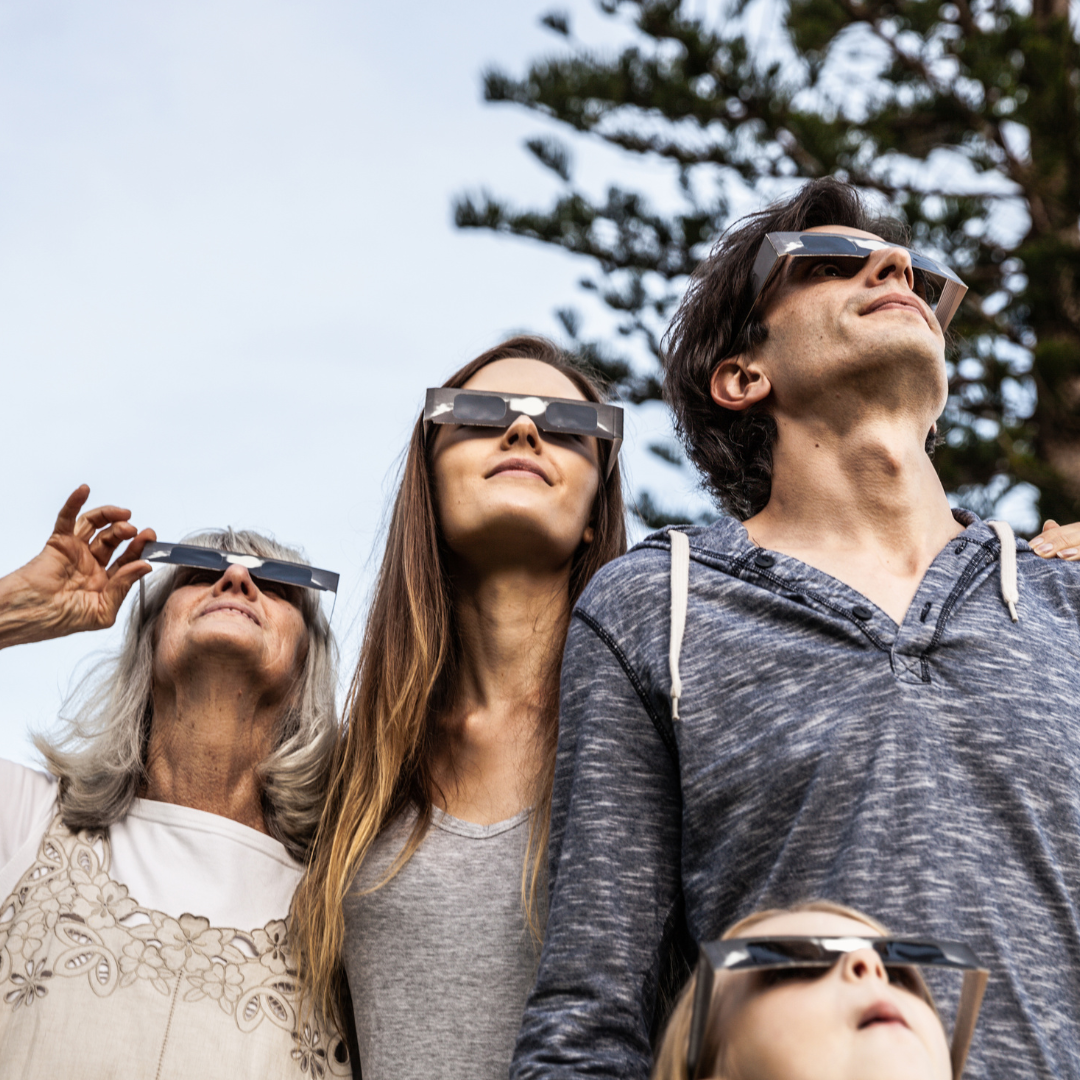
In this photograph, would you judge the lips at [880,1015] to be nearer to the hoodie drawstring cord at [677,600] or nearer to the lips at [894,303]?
the hoodie drawstring cord at [677,600]

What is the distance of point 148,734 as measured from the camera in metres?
3.78

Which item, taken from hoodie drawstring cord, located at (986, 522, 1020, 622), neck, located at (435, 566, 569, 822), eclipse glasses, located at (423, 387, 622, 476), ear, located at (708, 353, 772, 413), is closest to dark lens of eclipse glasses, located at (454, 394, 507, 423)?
eclipse glasses, located at (423, 387, 622, 476)

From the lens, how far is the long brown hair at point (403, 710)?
118 inches

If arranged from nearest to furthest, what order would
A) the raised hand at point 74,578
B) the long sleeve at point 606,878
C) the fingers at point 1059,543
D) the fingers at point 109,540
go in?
the long sleeve at point 606,878
the fingers at point 1059,543
the raised hand at point 74,578
the fingers at point 109,540

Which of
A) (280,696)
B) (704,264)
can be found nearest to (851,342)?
(704,264)

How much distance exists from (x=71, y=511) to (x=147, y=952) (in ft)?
4.62

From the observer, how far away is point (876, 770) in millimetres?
1926

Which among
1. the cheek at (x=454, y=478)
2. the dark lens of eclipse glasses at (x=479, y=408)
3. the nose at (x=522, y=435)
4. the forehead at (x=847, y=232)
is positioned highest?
the forehead at (x=847, y=232)

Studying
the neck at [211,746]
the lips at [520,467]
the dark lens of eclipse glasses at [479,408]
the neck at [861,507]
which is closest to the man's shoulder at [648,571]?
the neck at [861,507]

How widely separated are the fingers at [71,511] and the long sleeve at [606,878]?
2061 mm

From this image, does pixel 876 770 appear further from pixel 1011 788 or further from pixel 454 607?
pixel 454 607

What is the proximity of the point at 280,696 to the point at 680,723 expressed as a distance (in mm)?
2017

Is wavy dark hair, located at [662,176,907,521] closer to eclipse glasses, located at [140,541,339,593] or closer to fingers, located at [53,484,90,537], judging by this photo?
eclipse glasses, located at [140,541,339,593]

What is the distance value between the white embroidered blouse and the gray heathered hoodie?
44.1 inches
